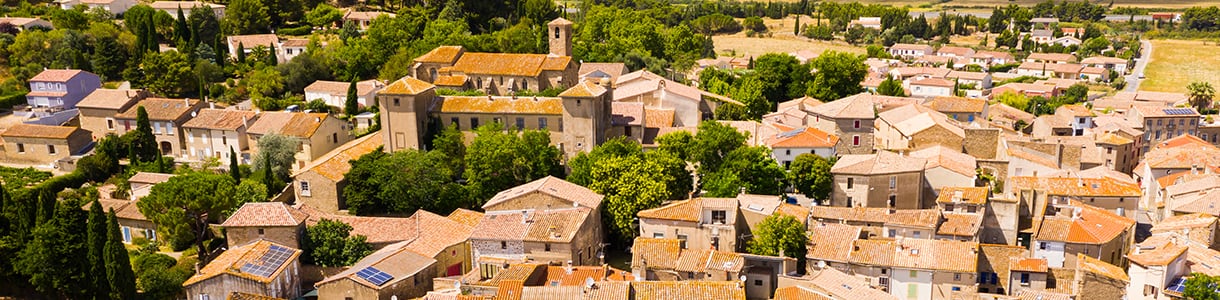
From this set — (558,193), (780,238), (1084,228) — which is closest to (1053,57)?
(1084,228)

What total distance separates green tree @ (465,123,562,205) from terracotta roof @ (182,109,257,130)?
16435mm

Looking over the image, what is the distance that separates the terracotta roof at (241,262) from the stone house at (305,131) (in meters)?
14.0

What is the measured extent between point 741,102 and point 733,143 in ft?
55.5

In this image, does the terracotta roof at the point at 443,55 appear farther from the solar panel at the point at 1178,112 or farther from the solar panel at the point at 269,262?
the solar panel at the point at 1178,112

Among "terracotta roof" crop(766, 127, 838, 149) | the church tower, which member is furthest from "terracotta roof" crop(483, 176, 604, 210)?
the church tower

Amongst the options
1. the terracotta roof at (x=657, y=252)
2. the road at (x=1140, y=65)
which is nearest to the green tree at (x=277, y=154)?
the terracotta roof at (x=657, y=252)

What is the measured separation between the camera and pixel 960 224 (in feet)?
138

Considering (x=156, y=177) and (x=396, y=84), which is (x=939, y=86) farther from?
(x=156, y=177)

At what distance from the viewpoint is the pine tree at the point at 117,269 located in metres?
38.8

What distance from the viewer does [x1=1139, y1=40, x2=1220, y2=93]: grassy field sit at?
121312 millimetres

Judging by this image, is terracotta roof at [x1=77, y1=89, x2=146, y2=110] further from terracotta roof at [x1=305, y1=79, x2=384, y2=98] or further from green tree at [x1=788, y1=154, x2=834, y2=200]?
green tree at [x1=788, y1=154, x2=834, y2=200]

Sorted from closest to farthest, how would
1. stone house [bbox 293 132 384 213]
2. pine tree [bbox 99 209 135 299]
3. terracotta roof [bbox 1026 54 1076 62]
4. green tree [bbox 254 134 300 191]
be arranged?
pine tree [bbox 99 209 135 299] → stone house [bbox 293 132 384 213] → green tree [bbox 254 134 300 191] → terracotta roof [bbox 1026 54 1076 62]

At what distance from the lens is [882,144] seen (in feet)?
197

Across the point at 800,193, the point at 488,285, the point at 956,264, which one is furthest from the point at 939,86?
the point at 488,285
